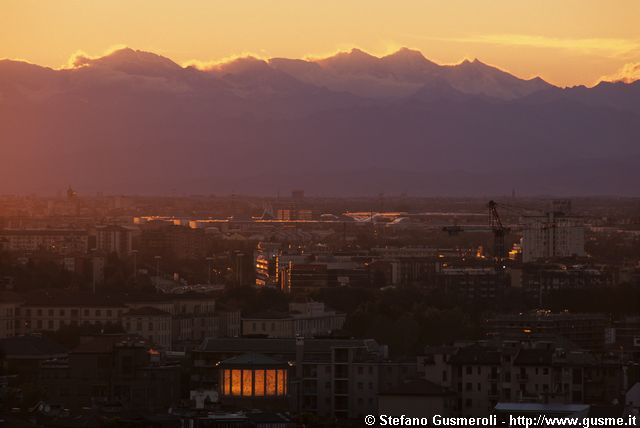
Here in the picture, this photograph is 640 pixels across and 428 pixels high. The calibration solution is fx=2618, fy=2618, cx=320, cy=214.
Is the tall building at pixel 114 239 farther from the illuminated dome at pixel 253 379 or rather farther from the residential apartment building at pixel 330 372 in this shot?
the illuminated dome at pixel 253 379

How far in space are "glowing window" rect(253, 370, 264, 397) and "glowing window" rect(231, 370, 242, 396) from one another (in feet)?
0.82

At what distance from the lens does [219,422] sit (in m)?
31.9

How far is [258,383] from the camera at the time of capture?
40.8 metres

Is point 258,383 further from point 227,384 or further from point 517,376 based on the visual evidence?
point 517,376

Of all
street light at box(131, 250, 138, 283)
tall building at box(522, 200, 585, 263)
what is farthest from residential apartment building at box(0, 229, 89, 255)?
tall building at box(522, 200, 585, 263)

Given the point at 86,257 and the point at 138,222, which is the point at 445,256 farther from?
the point at 138,222

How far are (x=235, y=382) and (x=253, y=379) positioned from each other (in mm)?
289

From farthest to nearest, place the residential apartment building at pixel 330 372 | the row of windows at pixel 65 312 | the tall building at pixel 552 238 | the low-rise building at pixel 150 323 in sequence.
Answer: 1. the tall building at pixel 552 238
2. the row of windows at pixel 65 312
3. the low-rise building at pixel 150 323
4. the residential apartment building at pixel 330 372

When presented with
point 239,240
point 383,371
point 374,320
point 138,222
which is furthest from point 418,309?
point 138,222

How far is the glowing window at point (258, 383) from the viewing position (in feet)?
133

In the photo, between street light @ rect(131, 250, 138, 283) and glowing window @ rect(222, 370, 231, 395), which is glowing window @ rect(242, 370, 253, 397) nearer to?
glowing window @ rect(222, 370, 231, 395)

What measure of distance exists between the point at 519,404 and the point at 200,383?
32.1ft

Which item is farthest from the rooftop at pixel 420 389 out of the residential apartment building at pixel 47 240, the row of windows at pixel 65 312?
the residential apartment building at pixel 47 240

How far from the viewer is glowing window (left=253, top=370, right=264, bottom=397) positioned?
40463mm
